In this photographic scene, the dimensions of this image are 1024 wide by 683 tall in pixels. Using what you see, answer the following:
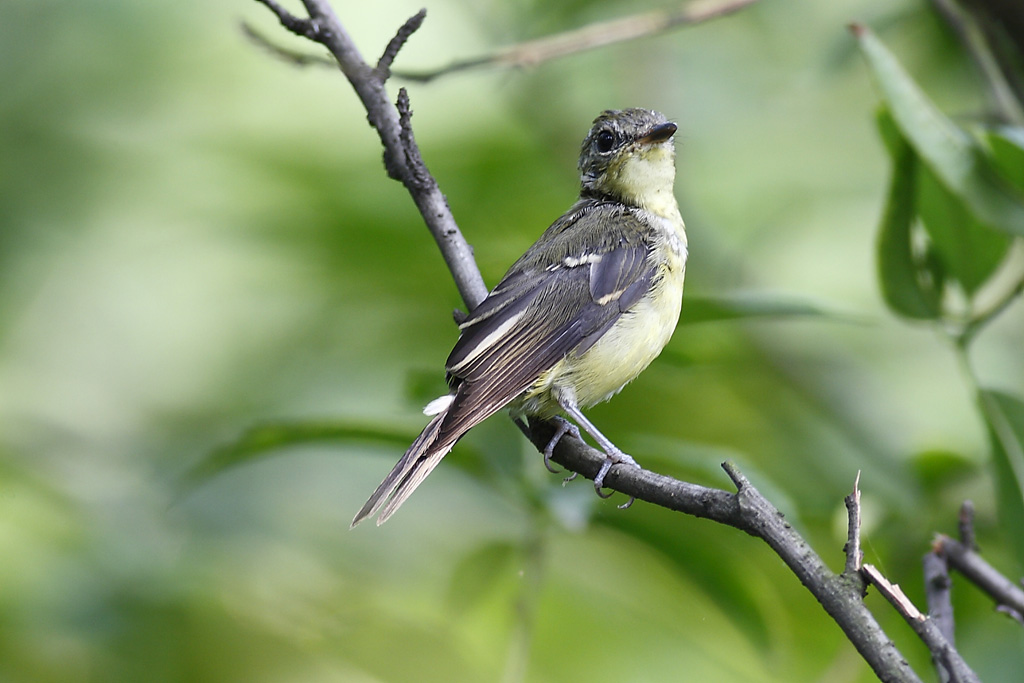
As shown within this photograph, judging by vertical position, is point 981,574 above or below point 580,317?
below

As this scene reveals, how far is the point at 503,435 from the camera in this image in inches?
123

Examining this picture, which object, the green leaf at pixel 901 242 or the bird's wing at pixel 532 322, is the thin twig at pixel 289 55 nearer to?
the bird's wing at pixel 532 322

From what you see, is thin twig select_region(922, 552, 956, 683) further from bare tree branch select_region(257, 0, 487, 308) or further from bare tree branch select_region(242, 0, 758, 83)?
bare tree branch select_region(242, 0, 758, 83)

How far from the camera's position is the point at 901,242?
9.89 ft

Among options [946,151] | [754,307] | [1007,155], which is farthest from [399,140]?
[1007,155]

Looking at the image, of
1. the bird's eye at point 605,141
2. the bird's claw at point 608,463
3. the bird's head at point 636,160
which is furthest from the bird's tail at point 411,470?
the bird's eye at point 605,141

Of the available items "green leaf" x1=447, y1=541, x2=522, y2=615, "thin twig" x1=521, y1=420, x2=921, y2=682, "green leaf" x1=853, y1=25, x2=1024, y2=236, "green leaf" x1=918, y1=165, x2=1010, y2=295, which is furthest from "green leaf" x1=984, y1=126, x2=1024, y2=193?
"green leaf" x1=447, y1=541, x2=522, y2=615

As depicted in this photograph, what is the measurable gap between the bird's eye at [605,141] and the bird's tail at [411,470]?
5.04 feet

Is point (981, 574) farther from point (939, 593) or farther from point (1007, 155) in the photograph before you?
point (1007, 155)

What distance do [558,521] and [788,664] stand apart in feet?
3.55

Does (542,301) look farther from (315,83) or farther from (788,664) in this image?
(315,83)

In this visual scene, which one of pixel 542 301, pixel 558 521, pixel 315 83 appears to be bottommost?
pixel 558 521

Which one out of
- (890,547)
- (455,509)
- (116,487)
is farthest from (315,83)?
(890,547)

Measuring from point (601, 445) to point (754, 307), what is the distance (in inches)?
27.8
